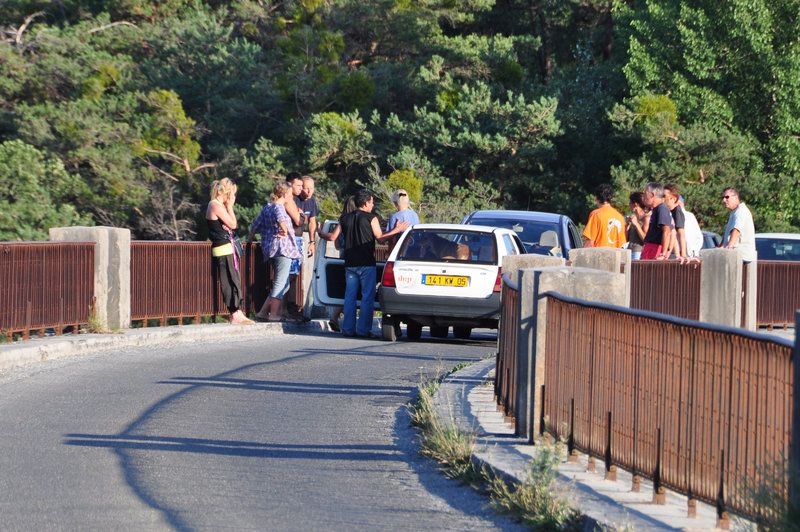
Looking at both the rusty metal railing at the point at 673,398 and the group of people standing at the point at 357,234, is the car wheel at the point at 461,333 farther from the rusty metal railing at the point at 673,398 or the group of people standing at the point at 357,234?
the rusty metal railing at the point at 673,398

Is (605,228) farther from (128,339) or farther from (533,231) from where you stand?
(128,339)

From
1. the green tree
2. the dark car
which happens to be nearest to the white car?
the dark car

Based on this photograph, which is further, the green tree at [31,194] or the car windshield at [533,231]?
the green tree at [31,194]

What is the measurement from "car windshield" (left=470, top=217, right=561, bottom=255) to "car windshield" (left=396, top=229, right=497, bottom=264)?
2140mm

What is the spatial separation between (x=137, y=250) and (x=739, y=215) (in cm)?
770

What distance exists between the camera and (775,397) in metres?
5.12

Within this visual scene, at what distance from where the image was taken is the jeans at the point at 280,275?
1695 cm

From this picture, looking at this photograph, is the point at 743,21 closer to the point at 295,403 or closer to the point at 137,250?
the point at 137,250

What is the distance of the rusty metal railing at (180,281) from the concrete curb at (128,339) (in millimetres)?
500

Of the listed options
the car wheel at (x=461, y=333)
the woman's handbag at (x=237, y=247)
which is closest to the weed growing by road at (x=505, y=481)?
the woman's handbag at (x=237, y=247)

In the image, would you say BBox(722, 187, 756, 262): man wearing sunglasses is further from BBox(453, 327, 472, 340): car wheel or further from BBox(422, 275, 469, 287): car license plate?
BBox(453, 327, 472, 340): car wheel

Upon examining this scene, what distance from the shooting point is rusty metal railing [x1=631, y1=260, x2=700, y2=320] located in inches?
580

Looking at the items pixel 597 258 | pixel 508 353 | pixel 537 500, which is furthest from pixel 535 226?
pixel 537 500

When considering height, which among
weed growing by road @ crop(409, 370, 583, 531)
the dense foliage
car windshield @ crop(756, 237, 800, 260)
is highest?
the dense foliage
